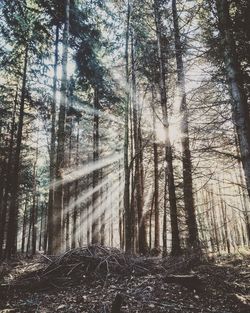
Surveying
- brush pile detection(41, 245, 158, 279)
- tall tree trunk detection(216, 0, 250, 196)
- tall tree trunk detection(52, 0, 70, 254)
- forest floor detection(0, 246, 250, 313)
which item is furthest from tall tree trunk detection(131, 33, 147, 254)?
tall tree trunk detection(216, 0, 250, 196)

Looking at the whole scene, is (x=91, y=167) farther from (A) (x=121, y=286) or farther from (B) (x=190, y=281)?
(B) (x=190, y=281)

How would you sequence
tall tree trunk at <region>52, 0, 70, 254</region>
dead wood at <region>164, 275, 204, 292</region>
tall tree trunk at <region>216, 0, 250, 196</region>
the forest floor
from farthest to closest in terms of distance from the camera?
tall tree trunk at <region>52, 0, 70, 254</region> < dead wood at <region>164, 275, 204, 292</region> < tall tree trunk at <region>216, 0, 250, 196</region> < the forest floor

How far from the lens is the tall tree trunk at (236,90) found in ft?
18.0

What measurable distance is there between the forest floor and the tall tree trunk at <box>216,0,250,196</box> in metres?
2.25

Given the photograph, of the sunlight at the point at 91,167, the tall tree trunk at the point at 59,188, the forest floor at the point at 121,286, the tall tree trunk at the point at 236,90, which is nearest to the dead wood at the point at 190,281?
the forest floor at the point at 121,286

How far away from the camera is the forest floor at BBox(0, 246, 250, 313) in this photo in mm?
5336

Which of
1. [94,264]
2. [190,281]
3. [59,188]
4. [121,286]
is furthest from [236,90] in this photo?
[59,188]

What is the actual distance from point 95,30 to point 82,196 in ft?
49.8

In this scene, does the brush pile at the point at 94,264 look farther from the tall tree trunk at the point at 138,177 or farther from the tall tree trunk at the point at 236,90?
the tall tree trunk at the point at 138,177

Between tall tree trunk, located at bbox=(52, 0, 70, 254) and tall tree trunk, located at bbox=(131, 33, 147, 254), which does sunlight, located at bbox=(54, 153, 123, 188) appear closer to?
tall tree trunk, located at bbox=(131, 33, 147, 254)

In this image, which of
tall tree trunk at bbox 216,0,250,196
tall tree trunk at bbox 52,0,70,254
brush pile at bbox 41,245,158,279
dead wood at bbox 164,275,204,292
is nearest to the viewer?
tall tree trunk at bbox 216,0,250,196

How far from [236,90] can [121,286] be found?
15.6 feet

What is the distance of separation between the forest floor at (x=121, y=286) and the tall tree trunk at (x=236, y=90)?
225 centimetres

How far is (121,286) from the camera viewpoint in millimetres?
6586
